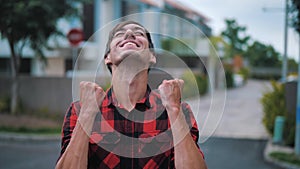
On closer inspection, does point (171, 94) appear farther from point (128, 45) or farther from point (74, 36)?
Answer: point (74, 36)

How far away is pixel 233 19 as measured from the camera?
7.02 ft

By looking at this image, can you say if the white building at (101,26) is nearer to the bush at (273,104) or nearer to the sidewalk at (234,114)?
the sidewalk at (234,114)

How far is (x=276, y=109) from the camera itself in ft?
24.6

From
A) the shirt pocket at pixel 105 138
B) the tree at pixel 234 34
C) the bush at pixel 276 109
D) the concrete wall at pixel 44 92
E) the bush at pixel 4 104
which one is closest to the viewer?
the shirt pocket at pixel 105 138

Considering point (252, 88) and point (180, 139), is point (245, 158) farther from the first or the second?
point (252, 88)

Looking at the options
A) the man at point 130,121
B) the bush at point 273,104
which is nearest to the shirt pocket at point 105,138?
the man at point 130,121

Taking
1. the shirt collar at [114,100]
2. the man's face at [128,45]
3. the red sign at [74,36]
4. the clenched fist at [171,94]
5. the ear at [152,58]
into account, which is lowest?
the shirt collar at [114,100]

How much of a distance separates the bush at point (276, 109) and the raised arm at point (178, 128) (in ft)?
21.3

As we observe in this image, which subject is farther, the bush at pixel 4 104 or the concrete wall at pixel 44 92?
the concrete wall at pixel 44 92

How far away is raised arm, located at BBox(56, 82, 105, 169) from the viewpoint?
1.02m

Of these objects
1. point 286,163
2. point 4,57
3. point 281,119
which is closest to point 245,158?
point 286,163

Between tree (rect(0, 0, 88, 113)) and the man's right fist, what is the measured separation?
21.5ft

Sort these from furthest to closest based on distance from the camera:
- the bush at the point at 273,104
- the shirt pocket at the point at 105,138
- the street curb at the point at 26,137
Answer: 1. the street curb at the point at 26,137
2. the bush at the point at 273,104
3. the shirt pocket at the point at 105,138

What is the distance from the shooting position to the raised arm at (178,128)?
1.00 meters
